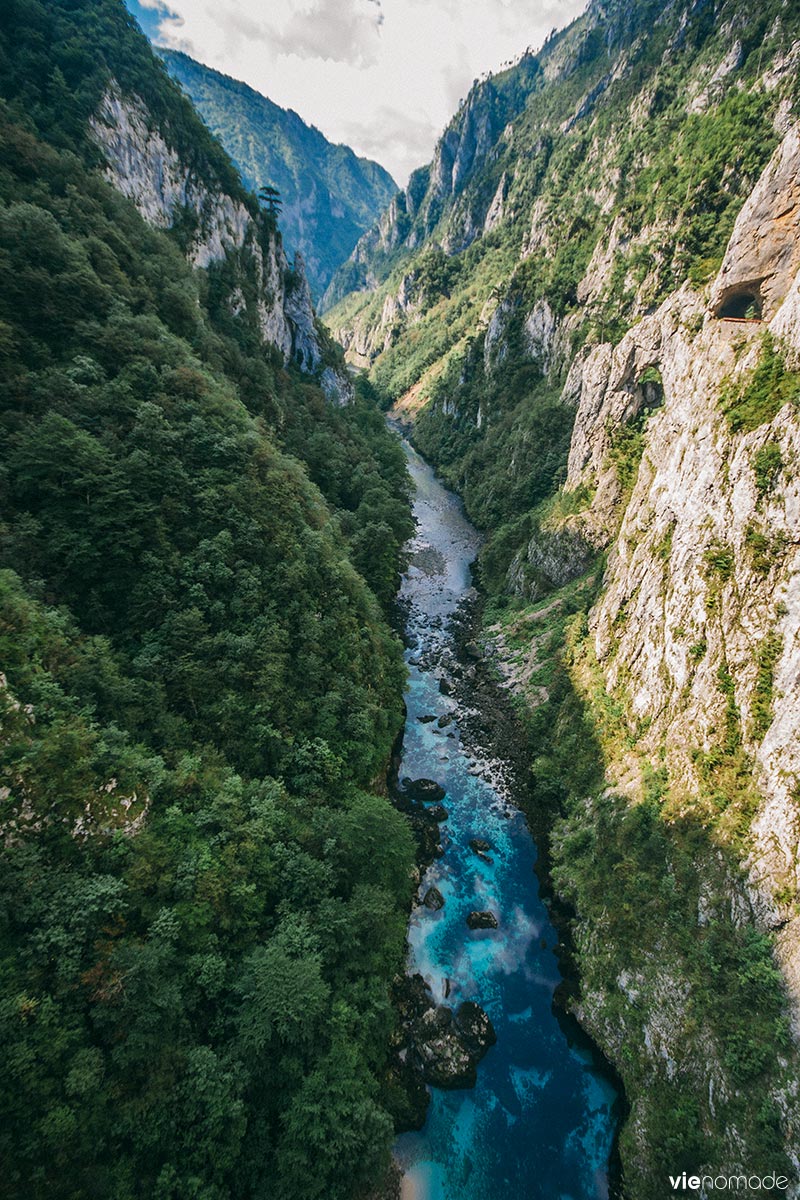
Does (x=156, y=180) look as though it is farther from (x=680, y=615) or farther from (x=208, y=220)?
(x=680, y=615)

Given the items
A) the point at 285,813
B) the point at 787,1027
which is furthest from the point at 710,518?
the point at 285,813

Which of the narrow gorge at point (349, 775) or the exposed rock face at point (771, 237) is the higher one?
the exposed rock face at point (771, 237)

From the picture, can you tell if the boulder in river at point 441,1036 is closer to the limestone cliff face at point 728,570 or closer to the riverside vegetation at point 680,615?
the riverside vegetation at point 680,615

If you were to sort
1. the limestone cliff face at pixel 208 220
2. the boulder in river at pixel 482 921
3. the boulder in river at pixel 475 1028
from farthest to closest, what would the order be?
1. the limestone cliff face at pixel 208 220
2. the boulder in river at pixel 482 921
3. the boulder in river at pixel 475 1028

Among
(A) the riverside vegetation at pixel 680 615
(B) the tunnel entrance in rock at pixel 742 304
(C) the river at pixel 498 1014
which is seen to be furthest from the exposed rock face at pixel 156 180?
(C) the river at pixel 498 1014

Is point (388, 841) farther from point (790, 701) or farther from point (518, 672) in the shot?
point (518, 672)

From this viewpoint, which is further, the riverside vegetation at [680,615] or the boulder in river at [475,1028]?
the boulder in river at [475,1028]
